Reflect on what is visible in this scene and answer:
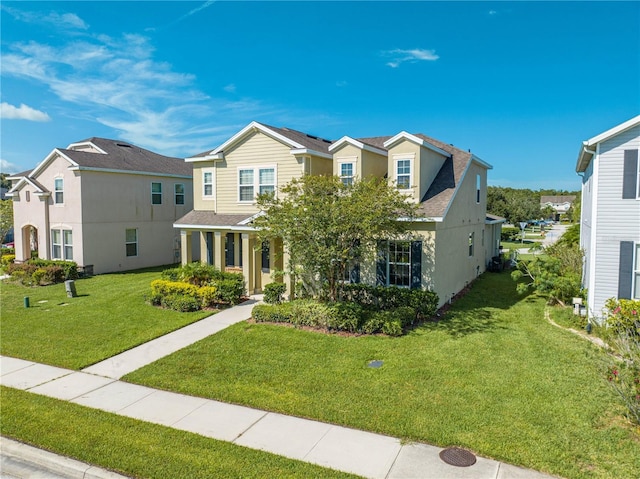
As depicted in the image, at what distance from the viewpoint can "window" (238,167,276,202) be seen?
17.6 m

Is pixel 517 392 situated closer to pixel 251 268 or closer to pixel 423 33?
pixel 251 268

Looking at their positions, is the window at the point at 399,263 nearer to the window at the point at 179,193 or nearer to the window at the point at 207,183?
the window at the point at 207,183

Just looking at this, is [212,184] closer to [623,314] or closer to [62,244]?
[62,244]

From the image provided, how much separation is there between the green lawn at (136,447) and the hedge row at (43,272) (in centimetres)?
1417

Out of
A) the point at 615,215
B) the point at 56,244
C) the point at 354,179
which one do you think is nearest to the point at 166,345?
the point at 354,179

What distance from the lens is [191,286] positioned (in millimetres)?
15828

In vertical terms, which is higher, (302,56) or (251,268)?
(302,56)

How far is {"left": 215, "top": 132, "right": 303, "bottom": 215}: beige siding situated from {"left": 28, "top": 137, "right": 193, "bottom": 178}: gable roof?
27.0 feet

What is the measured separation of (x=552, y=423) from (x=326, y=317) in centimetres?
676

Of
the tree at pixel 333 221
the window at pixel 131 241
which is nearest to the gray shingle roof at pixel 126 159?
the window at pixel 131 241

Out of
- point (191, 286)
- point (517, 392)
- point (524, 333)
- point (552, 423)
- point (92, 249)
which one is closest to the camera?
point (552, 423)

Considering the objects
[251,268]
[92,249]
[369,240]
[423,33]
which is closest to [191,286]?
[251,268]

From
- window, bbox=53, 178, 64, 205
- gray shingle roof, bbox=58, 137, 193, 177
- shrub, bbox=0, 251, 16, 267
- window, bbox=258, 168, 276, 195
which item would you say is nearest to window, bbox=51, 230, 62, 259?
window, bbox=53, 178, 64, 205

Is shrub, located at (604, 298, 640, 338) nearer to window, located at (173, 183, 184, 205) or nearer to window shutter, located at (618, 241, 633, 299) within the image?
window shutter, located at (618, 241, 633, 299)
